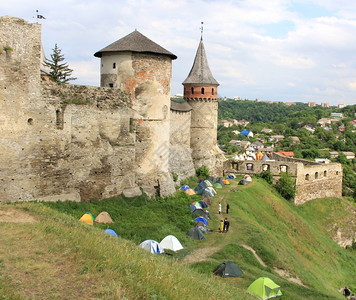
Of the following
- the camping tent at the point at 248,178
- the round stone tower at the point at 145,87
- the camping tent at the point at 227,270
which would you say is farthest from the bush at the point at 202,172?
the camping tent at the point at 227,270

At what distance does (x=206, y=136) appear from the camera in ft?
119

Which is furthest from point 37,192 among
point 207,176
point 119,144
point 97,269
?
point 207,176

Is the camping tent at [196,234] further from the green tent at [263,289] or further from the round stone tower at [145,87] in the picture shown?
the green tent at [263,289]

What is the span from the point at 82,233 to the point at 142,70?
12703mm

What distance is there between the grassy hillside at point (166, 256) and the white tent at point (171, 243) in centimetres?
36

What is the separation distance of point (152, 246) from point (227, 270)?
3231 millimetres

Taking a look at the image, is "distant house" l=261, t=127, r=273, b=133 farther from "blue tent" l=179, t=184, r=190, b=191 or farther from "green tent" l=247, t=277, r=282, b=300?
"green tent" l=247, t=277, r=282, b=300

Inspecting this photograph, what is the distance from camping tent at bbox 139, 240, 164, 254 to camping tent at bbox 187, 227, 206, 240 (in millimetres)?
3175

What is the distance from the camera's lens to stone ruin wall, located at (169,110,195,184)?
32.3 meters

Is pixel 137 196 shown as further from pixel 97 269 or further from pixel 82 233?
pixel 97 269

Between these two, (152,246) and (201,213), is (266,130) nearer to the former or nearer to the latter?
(201,213)

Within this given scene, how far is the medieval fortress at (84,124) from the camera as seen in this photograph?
56.5ft

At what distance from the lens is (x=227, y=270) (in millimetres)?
15281

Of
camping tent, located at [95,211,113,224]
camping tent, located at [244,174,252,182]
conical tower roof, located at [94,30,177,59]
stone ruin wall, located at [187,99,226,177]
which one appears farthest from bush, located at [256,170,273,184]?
camping tent, located at [95,211,113,224]
